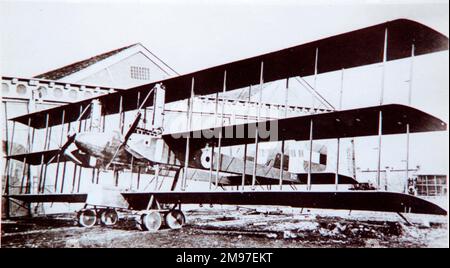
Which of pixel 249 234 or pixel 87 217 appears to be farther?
pixel 87 217

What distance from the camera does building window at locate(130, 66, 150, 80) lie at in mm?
10375

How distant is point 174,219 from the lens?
5703mm

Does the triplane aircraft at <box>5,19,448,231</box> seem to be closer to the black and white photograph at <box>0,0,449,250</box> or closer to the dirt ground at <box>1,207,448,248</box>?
the black and white photograph at <box>0,0,449,250</box>

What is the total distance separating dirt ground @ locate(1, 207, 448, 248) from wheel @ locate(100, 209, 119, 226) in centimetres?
16

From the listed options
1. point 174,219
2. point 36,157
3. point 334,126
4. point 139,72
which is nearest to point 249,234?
point 174,219

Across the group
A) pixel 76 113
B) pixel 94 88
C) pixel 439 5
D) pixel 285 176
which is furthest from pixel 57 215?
pixel 439 5

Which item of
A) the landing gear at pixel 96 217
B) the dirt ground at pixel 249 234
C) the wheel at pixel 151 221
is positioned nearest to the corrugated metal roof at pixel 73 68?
the dirt ground at pixel 249 234

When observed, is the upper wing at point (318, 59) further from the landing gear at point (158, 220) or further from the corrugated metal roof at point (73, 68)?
the corrugated metal roof at point (73, 68)

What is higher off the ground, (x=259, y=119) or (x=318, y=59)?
(x=318, y=59)

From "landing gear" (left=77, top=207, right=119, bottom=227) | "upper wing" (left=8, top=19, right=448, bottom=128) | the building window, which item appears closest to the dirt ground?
"landing gear" (left=77, top=207, right=119, bottom=227)

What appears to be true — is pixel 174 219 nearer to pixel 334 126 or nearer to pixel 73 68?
pixel 334 126

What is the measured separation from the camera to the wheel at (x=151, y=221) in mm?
5289

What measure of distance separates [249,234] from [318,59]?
2.40 m
